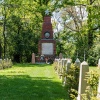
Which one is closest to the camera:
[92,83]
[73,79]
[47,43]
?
[92,83]

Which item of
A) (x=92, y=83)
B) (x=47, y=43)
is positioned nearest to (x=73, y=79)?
Answer: (x=92, y=83)

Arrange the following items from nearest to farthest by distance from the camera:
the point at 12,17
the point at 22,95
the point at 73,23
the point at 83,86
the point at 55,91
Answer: the point at 83,86 → the point at 22,95 → the point at 55,91 → the point at 12,17 → the point at 73,23

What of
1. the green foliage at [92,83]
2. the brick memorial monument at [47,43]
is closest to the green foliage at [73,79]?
the green foliage at [92,83]

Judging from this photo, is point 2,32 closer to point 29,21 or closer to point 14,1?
point 29,21

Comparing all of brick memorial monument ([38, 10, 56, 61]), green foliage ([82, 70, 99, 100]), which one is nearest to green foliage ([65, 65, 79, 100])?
green foliage ([82, 70, 99, 100])

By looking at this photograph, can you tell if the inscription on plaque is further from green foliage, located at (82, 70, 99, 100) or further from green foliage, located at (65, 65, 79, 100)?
green foliage, located at (82, 70, 99, 100)

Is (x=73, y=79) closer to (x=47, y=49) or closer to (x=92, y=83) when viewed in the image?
Result: (x=92, y=83)

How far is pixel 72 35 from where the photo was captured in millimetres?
51688

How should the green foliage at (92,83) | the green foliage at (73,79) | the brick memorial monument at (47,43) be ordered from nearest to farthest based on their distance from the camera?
1. the green foliage at (92,83)
2. the green foliage at (73,79)
3. the brick memorial monument at (47,43)

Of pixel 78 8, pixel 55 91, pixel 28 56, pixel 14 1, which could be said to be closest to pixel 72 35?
pixel 78 8

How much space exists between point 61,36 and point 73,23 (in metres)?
3.73

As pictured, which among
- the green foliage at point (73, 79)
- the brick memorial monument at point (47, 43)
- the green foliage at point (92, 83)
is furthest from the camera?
the brick memorial monument at point (47, 43)

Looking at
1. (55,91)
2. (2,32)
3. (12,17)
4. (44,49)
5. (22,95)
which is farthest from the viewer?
(2,32)

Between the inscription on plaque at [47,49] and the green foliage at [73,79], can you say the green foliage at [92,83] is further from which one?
the inscription on plaque at [47,49]
